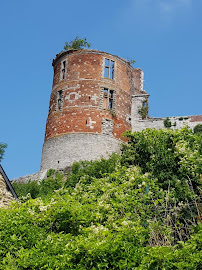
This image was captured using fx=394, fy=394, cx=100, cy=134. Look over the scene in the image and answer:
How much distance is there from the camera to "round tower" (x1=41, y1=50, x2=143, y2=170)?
27.0 meters

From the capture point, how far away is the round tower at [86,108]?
27.0 meters

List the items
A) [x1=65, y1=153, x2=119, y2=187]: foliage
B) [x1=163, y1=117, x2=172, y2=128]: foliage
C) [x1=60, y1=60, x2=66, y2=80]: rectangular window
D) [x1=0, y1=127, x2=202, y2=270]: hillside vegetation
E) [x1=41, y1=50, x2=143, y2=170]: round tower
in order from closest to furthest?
1. [x1=0, y1=127, x2=202, y2=270]: hillside vegetation
2. [x1=65, y1=153, x2=119, y2=187]: foliage
3. [x1=41, y1=50, x2=143, y2=170]: round tower
4. [x1=163, y1=117, x2=172, y2=128]: foliage
5. [x1=60, y1=60, x2=66, y2=80]: rectangular window

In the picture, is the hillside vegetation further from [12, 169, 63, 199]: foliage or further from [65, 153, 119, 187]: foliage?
[12, 169, 63, 199]: foliage

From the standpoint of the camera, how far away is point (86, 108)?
27750 mm

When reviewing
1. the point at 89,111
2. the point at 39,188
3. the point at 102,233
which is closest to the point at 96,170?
the point at 39,188

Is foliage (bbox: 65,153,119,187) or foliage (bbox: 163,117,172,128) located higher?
foliage (bbox: 163,117,172,128)

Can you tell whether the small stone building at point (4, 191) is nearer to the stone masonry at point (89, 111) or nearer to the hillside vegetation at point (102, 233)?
the hillside vegetation at point (102, 233)

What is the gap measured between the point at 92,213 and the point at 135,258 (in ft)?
8.24

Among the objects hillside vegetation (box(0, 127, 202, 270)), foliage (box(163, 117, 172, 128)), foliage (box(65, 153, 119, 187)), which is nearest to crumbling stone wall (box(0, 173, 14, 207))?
hillside vegetation (box(0, 127, 202, 270))

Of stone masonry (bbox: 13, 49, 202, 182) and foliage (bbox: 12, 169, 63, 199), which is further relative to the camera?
stone masonry (bbox: 13, 49, 202, 182)

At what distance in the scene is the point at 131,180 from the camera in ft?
40.6

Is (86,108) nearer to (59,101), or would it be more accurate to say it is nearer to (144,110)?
(59,101)

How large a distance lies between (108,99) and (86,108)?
190cm

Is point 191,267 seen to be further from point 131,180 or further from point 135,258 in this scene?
point 131,180
